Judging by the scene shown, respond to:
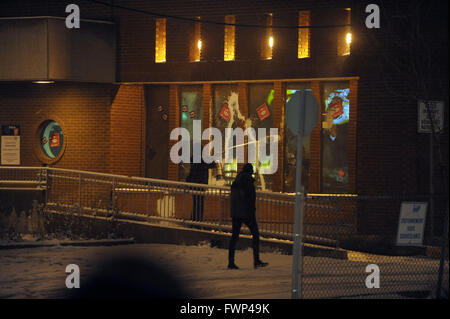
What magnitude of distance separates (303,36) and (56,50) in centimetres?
637

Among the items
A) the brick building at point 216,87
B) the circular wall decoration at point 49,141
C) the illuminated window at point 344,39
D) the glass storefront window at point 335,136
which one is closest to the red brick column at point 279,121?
the brick building at point 216,87

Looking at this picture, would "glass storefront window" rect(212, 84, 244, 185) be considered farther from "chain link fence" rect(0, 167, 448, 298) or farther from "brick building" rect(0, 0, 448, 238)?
"chain link fence" rect(0, 167, 448, 298)

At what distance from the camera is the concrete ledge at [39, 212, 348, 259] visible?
15.5 metres

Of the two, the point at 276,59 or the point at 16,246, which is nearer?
the point at 16,246

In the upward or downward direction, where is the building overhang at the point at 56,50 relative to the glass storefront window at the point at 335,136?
upward

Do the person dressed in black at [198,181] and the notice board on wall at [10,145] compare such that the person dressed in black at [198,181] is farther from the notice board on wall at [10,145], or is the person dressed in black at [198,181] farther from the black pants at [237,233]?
the notice board on wall at [10,145]

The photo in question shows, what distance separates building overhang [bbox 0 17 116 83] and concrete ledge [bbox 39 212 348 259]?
4082mm

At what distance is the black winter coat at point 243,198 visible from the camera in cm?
1334

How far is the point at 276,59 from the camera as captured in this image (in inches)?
745

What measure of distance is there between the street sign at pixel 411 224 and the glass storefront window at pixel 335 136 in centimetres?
782

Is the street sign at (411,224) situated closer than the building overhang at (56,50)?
Yes
